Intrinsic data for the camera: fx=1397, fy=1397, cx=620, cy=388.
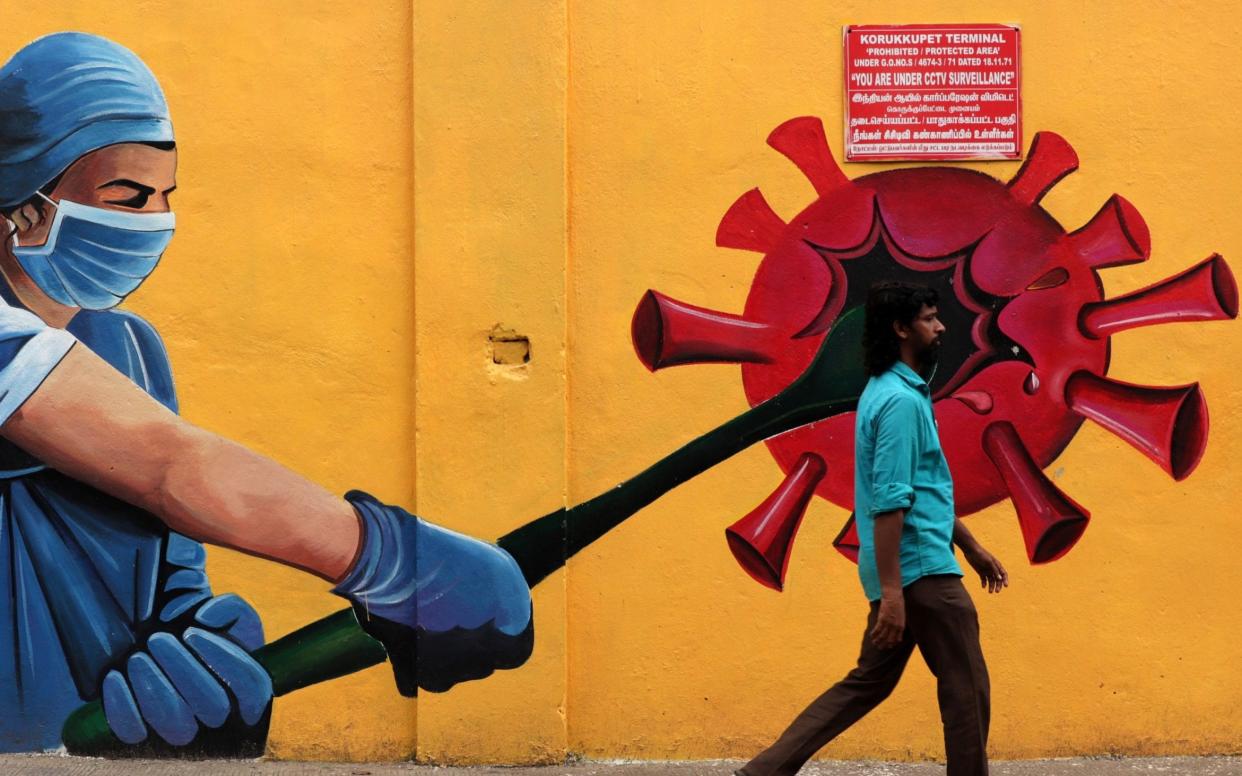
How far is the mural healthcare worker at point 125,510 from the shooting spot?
5.05 metres

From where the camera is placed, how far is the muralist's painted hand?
507 centimetres

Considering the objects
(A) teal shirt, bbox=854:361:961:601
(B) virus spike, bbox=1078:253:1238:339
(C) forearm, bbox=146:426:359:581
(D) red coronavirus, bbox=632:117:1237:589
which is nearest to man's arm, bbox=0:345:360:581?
(C) forearm, bbox=146:426:359:581

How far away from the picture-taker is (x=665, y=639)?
202 inches

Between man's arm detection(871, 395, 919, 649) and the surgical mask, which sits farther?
the surgical mask

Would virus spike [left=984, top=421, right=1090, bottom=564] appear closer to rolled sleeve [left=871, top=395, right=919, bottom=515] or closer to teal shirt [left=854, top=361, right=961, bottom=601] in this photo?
teal shirt [left=854, top=361, right=961, bottom=601]

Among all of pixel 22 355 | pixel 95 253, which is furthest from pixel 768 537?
pixel 22 355

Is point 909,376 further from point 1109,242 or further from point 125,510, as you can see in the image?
point 125,510

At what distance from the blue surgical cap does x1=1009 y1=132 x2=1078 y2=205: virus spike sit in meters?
3.30

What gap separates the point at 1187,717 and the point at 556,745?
2.32 meters

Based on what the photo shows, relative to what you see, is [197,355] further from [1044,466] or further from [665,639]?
[1044,466]

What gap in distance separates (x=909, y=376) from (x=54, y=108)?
10.6ft

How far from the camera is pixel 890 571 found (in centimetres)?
393

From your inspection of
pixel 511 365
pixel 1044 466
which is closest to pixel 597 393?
pixel 511 365

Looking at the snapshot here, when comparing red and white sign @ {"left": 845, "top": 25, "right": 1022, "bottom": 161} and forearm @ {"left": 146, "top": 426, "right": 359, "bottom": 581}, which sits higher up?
red and white sign @ {"left": 845, "top": 25, "right": 1022, "bottom": 161}
